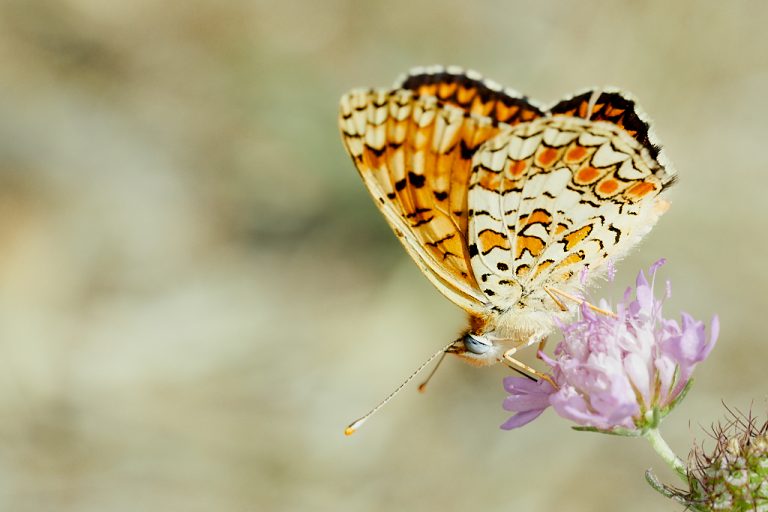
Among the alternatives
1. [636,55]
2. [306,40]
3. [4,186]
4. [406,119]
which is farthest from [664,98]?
[4,186]

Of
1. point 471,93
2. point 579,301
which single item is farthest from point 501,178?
point 579,301

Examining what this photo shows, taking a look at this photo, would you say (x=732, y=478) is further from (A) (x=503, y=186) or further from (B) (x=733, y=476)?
(A) (x=503, y=186)

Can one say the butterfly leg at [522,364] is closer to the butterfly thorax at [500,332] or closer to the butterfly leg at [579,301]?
the butterfly thorax at [500,332]

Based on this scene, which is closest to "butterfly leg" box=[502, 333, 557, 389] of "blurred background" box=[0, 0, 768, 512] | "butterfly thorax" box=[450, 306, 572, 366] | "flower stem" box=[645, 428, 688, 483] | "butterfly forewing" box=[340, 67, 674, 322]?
"butterfly thorax" box=[450, 306, 572, 366]

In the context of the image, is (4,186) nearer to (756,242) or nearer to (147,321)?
(147,321)

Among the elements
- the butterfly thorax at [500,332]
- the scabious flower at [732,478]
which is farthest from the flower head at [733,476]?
the butterfly thorax at [500,332]

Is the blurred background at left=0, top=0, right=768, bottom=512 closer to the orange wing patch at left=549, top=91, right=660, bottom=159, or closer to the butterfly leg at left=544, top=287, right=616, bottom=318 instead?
the butterfly leg at left=544, top=287, right=616, bottom=318

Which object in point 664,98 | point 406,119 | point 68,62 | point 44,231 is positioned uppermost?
point 68,62

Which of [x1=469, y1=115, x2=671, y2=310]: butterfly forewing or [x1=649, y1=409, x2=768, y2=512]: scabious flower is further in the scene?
[x1=469, y1=115, x2=671, y2=310]: butterfly forewing

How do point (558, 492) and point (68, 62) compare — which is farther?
point (68, 62)
